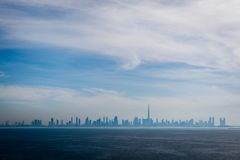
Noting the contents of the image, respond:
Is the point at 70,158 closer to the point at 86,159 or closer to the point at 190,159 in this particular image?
the point at 86,159

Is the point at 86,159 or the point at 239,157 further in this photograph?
the point at 239,157

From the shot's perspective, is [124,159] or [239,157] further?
[239,157]

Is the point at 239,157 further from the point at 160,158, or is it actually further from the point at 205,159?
the point at 160,158

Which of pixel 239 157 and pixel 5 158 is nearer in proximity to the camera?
pixel 5 158

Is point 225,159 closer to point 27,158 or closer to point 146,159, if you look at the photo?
point 146,159

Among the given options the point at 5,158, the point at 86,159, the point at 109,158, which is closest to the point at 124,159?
the point at 109,158

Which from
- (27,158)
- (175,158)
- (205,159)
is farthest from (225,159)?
(27,158)

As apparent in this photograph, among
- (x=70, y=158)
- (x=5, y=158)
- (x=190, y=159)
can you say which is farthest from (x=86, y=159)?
(x=190, y=159)
